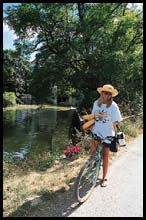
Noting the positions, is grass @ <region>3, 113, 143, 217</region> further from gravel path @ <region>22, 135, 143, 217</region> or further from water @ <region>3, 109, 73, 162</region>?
water @ <region>3, 109, 73, 162</region>

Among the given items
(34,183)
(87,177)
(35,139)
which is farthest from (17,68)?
(87,177)

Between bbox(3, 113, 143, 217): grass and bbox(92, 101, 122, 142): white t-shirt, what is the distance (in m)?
5.77

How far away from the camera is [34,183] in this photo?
11.0 m

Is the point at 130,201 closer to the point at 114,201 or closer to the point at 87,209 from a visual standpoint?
the point at 114,201

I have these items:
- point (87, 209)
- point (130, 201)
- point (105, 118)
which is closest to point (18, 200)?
point (87, 209)

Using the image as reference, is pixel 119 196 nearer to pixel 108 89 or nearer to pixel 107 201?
pixel 107 201

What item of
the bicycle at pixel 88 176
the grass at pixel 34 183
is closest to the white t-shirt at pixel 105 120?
the bicycle at pixel 88 176

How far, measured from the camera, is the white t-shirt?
1.44 metres

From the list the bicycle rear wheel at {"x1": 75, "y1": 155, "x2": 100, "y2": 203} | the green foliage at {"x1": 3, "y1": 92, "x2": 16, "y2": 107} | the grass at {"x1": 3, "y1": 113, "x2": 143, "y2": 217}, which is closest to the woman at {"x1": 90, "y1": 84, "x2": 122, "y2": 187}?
the bicycle rear wheel at {"x1": 75, "y1": 155, "x2": 100, "y2": 203}

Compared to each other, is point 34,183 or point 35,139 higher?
point 34,183

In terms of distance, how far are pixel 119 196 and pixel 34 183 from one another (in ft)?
10.1

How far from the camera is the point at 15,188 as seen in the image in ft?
35.7

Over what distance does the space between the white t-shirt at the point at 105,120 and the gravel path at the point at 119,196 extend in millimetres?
6731

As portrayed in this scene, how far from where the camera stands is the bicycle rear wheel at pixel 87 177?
4.18 metres
